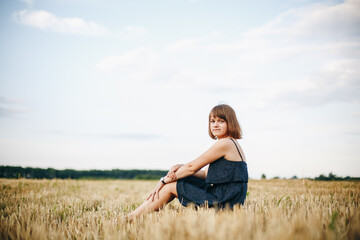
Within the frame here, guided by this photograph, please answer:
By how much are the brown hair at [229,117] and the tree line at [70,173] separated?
22267 mm

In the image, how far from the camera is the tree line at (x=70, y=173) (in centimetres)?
2222

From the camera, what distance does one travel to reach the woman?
319 centimetres

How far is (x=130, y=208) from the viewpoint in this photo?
4422 millimetres

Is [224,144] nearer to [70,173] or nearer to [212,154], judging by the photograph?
[212,154]

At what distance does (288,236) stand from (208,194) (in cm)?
170

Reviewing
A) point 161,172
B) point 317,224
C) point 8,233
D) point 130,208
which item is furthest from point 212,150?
point 161,172

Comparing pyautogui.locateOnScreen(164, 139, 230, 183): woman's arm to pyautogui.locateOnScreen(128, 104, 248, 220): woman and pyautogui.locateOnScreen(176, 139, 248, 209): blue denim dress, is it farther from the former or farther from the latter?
pyautogui.locateOnScreen(176, 139, 248, 209): blue denim dress

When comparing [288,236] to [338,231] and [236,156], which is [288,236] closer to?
[338,231]

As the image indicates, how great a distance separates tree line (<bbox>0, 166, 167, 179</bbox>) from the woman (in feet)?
70.8

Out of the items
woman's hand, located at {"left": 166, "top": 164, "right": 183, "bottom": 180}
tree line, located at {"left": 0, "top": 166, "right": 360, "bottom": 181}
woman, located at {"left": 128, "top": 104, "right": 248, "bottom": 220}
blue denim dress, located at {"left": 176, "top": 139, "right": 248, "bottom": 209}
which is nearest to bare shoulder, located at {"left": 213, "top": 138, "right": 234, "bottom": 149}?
woman, located at {"left": 128, "top": 104, "right": 248, "bottom": 220}

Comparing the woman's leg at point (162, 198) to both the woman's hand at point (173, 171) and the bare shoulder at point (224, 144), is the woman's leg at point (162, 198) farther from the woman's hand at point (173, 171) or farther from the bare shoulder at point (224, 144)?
the bare shoulder at point (224, 144)

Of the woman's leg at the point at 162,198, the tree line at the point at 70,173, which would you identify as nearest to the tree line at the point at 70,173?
the tree line at the point at 70,173

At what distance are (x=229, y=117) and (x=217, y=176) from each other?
0.90m

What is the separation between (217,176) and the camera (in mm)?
3295
